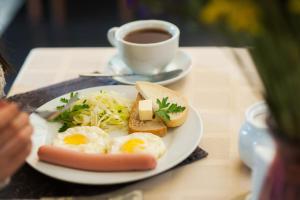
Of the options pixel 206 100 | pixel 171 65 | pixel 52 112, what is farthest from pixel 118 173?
pixel 171 65

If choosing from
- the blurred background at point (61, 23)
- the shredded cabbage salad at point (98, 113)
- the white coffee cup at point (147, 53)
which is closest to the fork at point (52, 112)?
the shredded cabbage salad at point (98, 113)

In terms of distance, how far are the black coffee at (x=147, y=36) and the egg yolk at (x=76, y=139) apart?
437 millimetres

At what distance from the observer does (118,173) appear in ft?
3.36

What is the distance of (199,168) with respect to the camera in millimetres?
1084

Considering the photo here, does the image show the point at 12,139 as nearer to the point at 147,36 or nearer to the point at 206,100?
the point at 206,100

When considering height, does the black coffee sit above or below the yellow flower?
below

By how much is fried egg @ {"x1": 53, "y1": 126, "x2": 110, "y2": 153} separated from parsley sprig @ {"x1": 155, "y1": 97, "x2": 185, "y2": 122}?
0.13 meters

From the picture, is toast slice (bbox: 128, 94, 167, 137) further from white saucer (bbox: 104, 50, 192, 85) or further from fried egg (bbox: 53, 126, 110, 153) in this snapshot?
white saucer (bbox: 104, 50, 192, 85)

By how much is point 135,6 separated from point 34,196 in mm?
479

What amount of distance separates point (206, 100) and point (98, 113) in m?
0.28

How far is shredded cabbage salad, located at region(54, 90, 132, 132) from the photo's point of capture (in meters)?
1.19

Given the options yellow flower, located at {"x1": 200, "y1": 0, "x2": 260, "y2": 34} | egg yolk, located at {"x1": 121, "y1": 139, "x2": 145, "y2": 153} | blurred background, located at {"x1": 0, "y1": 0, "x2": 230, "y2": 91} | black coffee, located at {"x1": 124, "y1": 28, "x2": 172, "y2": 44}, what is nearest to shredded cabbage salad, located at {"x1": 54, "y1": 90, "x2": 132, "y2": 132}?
egg yolk, located at {"x1": 121, "y1": 139, "x2": 145, "y2": 153}

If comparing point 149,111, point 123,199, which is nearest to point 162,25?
point 149,111

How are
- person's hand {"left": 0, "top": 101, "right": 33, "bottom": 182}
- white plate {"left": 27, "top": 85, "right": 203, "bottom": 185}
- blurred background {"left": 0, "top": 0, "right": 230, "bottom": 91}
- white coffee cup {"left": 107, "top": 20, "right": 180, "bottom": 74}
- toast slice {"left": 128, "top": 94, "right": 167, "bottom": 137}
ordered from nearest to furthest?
person's hand {"left": 0, "top": 101, "right": 33, "bottom": 182}, white plate {"left": 27, "top": 85, "right": 203, "bottom": 185}, toast slice {"left": 128, "top": 94, "right": 167, "bottom": 137}, white coffee cup {"left": 107, "top": 20, "right": 180, "bottom": 74}, blurred background {"left": 0, "top": 0, "right": 230, "bottom": 91}
